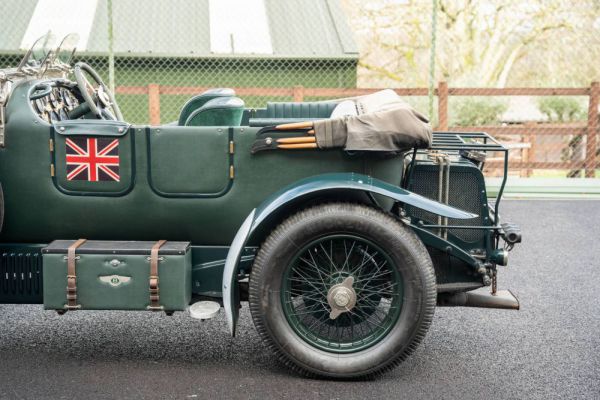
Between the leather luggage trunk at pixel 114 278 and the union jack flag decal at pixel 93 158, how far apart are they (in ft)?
1.15

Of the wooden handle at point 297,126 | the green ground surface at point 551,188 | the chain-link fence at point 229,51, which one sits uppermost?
the chain-link fence at point 229,51

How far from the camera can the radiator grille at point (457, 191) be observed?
3.61 m

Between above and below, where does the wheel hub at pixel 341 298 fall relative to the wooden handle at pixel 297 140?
below

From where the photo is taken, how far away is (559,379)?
3.44 m

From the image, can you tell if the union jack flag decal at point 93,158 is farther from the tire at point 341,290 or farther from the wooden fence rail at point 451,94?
the wooden fence rail at point 451,94

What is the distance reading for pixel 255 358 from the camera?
12.2ft

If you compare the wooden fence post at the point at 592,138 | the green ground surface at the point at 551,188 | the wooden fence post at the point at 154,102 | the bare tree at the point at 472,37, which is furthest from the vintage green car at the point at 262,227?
A: the bare tree at the point at 472,37

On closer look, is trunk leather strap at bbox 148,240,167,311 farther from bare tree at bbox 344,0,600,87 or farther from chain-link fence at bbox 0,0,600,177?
bare tree at bbox 344,0,600,87

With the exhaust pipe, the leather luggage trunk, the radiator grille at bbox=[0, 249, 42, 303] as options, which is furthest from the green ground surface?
the radiator grille at bbox=[0, 249, 42, 303]

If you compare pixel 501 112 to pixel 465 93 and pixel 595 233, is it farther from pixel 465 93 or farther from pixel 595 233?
pixel 595 233

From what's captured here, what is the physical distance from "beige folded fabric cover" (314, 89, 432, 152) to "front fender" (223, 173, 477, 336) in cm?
16

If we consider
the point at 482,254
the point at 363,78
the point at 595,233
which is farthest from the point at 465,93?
the point at 363,78

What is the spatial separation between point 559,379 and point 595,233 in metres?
3.91

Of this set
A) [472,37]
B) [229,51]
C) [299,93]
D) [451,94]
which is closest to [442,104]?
[451,94]
